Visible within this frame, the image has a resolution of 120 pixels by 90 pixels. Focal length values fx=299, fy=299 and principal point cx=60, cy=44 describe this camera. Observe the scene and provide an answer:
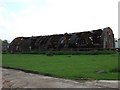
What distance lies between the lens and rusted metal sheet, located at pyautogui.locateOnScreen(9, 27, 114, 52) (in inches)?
1958

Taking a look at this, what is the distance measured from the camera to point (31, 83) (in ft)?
42.0

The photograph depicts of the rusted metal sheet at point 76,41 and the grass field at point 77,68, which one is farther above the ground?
the rusted metal sheet at point 76,41

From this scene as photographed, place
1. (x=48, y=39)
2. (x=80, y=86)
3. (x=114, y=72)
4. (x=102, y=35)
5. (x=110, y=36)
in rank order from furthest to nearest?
(x=48, y=39)
(x=110, y=36)
(x=102, y=35)
(x=114, y=72)
(x=80, y=86)

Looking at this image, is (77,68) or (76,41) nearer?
(77,68)

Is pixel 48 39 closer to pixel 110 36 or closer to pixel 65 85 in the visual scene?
pixel 110 36

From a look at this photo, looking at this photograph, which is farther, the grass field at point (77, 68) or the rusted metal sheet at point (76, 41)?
the rusted metal sheet at point (76, 41)

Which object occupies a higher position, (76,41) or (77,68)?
(76,41)

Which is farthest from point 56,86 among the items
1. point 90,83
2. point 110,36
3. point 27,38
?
point 27,38

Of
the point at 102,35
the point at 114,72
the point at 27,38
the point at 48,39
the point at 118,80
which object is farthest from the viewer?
the point at 27,38

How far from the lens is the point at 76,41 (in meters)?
52.2

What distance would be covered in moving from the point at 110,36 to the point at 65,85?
41089 millimetres

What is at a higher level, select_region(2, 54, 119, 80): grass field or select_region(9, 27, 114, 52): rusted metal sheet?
select_region(9, 27, 114, 52): rusted metal sheet

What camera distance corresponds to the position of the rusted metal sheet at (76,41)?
163 ft

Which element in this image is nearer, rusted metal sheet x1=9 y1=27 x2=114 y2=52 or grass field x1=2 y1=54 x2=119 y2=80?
grass field x1=2 y1=54 x2=119 y2=80
